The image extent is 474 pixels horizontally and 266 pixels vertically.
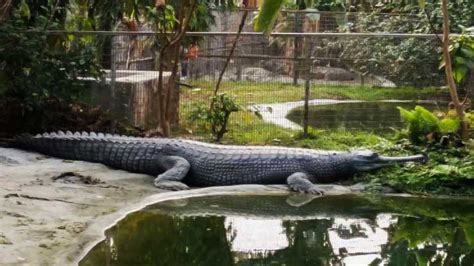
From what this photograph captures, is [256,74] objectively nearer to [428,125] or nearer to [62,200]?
[428,125]

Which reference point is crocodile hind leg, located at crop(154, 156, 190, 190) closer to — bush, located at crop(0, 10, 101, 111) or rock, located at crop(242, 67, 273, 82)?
bush, located at crop(0, 10, 101, 111)

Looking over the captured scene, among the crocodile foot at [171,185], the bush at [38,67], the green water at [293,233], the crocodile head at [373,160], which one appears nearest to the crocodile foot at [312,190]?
the green water at [293,233]

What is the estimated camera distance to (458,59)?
25.7 feet

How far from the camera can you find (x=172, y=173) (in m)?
6.93

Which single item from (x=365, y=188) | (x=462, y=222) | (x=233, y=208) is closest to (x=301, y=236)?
(x=233, y=208)

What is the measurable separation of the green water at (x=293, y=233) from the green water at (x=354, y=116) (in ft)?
9.04

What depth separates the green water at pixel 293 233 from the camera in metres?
4.71

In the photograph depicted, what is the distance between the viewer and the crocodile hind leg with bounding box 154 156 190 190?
6713 millimetres

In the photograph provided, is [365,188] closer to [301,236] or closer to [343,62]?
[301,236]

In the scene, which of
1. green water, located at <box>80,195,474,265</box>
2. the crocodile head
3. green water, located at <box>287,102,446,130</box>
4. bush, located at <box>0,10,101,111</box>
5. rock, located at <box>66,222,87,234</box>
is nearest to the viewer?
green water, located at <box>80,195,474,265</box>

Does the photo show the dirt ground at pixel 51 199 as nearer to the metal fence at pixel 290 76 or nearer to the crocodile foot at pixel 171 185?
the crocodile foot at pixel 171 185

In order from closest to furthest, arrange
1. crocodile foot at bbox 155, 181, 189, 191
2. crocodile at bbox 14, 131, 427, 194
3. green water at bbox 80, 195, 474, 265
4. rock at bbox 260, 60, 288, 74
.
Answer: green water at bbox 80, 195, 474, 265
crocodile foot at bbox 155, 181, 189, 191
crocodile at bbox 14, 131, 427, 194
rock at bbox 260, 60, 288, 74

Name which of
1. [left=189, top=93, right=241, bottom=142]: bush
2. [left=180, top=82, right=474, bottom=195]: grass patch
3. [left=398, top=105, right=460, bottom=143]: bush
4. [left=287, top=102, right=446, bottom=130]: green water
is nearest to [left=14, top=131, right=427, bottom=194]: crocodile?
[left=398, top=105, right=460, bottom=143]: bush

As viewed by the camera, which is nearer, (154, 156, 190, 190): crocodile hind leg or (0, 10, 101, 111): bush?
(154, 156, 190, 190): crocodile hind leg
